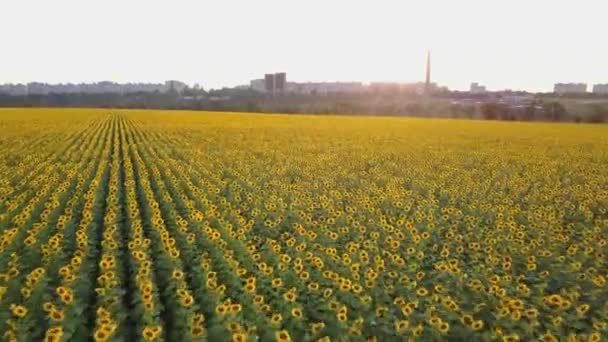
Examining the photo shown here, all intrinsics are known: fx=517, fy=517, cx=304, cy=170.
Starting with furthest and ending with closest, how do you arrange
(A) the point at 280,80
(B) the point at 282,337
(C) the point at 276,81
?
(A) the point at 280,80 → (C) the point at 276,81 → (B) the point at 282,337

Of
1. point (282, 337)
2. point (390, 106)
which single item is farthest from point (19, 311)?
point (390, 106)

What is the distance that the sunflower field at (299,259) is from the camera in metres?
4.22

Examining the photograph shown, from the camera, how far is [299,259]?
5.33 meters

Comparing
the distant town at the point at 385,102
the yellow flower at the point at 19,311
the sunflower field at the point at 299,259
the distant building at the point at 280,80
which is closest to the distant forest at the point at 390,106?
the distant town at the point at 385,102

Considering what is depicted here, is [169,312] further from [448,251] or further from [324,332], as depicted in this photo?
[448,251]

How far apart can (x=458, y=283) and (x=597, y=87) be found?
130 meters

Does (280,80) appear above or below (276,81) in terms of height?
above

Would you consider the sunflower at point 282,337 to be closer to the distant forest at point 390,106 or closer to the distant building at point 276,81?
the distant forest at point 390,106

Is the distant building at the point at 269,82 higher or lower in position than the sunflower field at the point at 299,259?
higher

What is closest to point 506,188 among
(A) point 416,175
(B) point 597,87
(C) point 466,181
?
(C) point 466,181

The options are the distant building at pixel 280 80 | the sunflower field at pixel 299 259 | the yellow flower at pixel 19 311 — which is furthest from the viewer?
the distant building at pixel 280 80

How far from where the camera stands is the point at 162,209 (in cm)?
847

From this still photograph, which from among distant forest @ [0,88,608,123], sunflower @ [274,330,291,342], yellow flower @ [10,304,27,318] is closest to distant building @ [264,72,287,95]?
distant forest @ [0,88,608,123]

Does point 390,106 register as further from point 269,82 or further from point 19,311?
point 19,311
